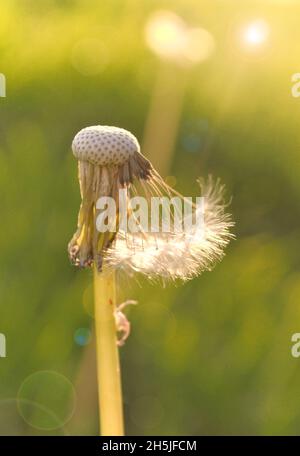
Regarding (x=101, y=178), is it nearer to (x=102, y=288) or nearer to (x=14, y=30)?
(x=102, y=288)

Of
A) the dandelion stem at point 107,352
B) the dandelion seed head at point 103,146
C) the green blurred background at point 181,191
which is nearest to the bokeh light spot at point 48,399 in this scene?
the green blurred background at point 181,191

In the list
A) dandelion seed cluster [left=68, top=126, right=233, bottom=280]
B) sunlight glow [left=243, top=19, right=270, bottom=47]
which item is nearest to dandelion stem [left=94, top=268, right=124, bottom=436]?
dandelion seed cluster [left=68, top=126, right=233, bottom=280]

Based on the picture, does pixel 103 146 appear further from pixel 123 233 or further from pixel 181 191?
pixel 181 191

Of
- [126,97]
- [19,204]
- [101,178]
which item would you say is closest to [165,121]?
[126,97]

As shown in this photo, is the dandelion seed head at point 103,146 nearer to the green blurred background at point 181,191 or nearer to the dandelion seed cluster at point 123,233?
the dandelion seed cluster at point 123,233

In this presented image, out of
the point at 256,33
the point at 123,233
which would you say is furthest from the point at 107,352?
the point at 256,33
